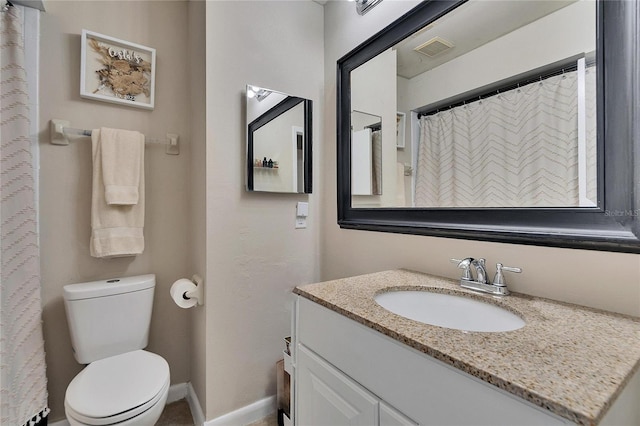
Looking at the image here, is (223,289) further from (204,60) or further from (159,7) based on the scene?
(159,7)

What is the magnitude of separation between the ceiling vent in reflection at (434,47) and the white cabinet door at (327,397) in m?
1.31

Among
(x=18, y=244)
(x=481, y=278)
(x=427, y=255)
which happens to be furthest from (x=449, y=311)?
(x=18, y=244)

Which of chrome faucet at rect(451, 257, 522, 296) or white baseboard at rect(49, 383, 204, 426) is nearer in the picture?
chrome faucet at rect(451, 257, 522, 296)

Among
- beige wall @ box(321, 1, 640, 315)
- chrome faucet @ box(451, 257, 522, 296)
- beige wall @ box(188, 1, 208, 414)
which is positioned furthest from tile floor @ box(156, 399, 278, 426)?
chrome faucet @ box(451, 257, 522, 296)

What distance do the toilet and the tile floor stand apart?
443 millimetres

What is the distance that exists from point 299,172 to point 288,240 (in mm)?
418

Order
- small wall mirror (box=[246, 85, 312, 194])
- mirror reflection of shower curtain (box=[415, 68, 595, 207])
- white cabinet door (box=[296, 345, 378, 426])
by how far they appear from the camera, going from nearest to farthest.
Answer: white cabinet door (box=[296, 345, 378, 426]), mirror reflection of shower curtain (box=[415, 68, 595, 207]), small wall mirror (box=[246, 85, 312, 194])

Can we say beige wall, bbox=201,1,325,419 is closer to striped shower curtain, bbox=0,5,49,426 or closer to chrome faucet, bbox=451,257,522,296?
striped shower curtain, bbox=0,5,49,426

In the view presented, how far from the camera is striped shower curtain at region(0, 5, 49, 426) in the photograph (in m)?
1.22

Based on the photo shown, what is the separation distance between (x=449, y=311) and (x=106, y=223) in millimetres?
1669

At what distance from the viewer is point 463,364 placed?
56cm

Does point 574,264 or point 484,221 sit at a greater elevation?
point 484,221

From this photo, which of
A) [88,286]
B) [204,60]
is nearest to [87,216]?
[88,286]

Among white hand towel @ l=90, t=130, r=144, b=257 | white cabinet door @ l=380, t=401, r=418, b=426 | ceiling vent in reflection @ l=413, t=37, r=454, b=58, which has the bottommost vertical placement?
white cabinet door @ l=380, t=401, r=418, b=426
